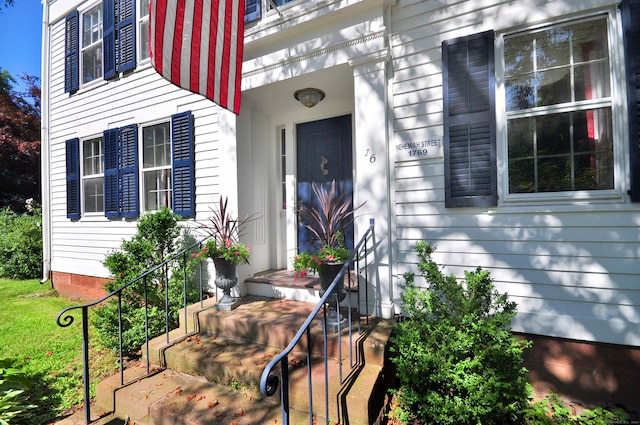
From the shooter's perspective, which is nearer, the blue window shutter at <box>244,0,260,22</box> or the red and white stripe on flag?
the red and white stripe on flag

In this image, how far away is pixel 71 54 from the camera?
20.4ft

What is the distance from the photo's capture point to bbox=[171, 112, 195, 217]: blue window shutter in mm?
4695

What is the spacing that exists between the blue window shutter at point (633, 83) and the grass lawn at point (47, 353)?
5243 mm

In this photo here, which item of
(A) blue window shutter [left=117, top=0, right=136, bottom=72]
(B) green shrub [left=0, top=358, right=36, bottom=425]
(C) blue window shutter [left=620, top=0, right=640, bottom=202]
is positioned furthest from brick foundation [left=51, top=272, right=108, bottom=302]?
(C) blue window shutter [left=620, top=0, right=640, bottom=202]

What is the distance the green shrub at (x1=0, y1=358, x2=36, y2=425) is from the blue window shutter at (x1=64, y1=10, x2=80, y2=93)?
5.55 m

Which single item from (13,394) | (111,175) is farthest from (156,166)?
(13,394)

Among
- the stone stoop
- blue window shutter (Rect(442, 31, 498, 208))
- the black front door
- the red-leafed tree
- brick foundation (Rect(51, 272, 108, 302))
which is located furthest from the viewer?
the red-leafed tree

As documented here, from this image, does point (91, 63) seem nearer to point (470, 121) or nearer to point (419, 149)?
point (419, 149)

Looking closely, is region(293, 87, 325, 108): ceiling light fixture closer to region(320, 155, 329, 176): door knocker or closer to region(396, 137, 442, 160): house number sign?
region(320, 155, 329, 176): door knocker

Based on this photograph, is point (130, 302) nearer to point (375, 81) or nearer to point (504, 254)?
point (375, 81)

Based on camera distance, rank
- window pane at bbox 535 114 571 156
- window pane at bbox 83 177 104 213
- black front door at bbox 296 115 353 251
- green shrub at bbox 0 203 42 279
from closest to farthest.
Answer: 1. window pane at bbox 535 114 571 156
2. black front door at bbox 296 115 353 251
3. window pane at bbox 83 177 104 213
4. green shrub at bbox 0 203 42 279

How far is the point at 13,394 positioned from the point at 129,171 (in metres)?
3.68

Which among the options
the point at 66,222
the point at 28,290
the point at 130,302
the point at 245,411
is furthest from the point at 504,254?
the point at 28,290

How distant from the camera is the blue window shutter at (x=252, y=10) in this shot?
13.2ft
